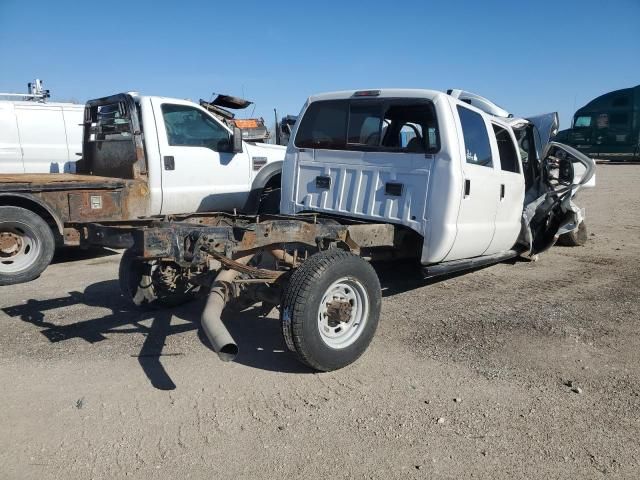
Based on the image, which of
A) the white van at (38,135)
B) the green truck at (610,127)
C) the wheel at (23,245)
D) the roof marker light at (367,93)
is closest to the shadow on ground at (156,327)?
the wheel at (23,245)

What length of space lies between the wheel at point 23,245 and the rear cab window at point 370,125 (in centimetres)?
310

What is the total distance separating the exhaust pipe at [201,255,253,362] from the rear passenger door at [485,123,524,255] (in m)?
2.86

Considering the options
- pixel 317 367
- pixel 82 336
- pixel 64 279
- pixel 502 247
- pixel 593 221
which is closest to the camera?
pixel 317 367

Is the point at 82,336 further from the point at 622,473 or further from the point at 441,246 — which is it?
the point at 622,473

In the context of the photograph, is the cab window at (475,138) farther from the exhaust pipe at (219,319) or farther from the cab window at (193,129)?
the cab window at (193,129)

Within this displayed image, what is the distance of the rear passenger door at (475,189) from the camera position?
4.95 metres

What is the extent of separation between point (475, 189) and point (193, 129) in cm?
423

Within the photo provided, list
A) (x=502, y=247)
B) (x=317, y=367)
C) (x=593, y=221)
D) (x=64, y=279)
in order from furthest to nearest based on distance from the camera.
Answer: (x=593, y=221) < (x=64, y=279) < (x=502, y=247) < (x=317, y=367)

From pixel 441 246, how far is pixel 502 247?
4.93 feet

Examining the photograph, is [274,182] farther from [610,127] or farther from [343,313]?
[610,127]

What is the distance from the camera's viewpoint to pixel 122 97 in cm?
727

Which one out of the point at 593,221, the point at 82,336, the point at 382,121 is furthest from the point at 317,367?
the point at 593,221

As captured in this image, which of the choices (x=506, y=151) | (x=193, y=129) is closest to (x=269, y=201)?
(x=193, y=129)

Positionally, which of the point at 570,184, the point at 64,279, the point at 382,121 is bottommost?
the point at 64,279
